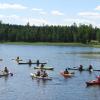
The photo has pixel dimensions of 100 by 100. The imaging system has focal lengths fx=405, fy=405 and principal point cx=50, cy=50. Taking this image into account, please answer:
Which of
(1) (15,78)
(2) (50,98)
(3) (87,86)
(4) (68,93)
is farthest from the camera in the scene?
(1) (15,78)

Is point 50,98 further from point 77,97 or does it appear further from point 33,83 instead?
point 33,83

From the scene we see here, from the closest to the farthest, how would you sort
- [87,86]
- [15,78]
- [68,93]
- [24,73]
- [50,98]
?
[50,98] → [68,93] → [87,86] → [15,78] → [24,73]

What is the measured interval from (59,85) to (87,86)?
15.9 feet

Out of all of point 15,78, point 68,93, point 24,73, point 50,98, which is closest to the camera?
point 50,98

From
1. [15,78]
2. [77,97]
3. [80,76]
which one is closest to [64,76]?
[80,76]

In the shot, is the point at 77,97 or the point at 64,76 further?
the point at 64,76

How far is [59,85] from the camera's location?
68688 millimetres

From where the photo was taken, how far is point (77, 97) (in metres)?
57.5

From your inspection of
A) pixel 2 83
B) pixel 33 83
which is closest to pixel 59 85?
pixel 33 83

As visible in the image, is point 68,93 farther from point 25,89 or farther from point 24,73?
point 24,73

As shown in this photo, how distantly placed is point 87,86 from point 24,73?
76.1 ft

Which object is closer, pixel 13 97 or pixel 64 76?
pixel 13 97

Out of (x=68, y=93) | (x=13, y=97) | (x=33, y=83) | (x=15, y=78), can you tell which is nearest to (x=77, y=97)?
(x=68, y=93)

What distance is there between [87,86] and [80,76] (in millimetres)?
14891
